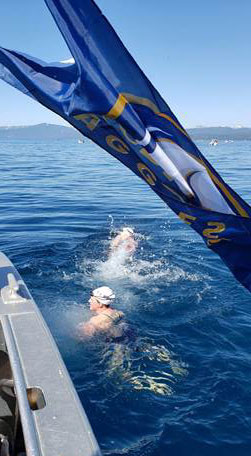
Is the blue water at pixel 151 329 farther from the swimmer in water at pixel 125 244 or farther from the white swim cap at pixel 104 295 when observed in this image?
the white swim cap at pixel 104 295

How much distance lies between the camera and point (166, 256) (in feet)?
38.6

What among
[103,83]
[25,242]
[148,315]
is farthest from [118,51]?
[25,242]

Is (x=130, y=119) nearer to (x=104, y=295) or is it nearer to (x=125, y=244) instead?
(x=104, y=295)

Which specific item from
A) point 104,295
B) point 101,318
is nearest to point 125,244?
point 104,295

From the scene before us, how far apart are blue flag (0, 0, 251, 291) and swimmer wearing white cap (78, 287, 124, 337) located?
331cm

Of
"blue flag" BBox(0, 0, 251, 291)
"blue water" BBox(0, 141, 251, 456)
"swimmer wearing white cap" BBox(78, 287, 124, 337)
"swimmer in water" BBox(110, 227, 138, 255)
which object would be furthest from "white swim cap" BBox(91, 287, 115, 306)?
"swimmer in water" BBox(110, 227, 138, 255)

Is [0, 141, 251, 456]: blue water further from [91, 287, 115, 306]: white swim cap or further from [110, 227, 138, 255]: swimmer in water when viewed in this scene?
[91, 287, 115, 306]: white swim cap

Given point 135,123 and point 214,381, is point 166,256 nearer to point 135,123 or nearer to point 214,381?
point 214,381

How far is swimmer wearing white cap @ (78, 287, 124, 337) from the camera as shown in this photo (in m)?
6.96

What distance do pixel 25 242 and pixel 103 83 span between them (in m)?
9.68

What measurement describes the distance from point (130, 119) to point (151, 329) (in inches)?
193

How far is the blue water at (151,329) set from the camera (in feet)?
17.0

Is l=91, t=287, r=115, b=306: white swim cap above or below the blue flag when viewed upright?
below

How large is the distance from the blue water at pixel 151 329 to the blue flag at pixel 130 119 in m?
2.39
